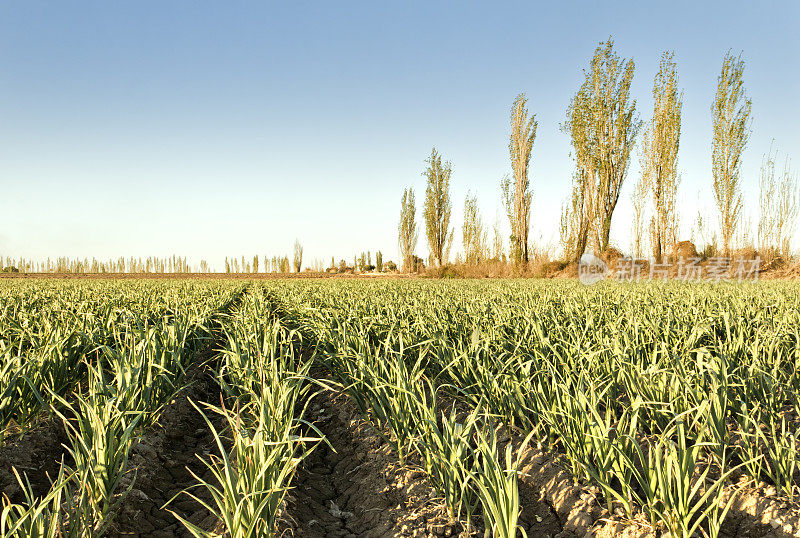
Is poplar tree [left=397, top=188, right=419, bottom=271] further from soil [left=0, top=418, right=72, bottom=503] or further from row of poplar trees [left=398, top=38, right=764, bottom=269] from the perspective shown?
soil [left=0, top=418, right=72, bottom=503]

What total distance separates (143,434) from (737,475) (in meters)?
3.00

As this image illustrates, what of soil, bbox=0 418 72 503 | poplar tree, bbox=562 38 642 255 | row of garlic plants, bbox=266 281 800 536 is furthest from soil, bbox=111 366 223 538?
poplar tree, bbox=562 38 642 255

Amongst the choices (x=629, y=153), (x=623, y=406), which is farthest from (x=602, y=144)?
(x=623, y=406)

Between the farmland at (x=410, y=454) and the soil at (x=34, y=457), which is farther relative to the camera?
the soil at (x=34, y=457)

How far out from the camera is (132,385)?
2.17m

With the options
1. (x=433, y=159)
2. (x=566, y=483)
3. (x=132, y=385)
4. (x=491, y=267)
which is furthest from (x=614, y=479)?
(x=433, y=159)

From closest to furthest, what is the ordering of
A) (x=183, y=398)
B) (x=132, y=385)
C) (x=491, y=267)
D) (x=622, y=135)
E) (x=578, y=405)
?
(x=578, y=405) < (x=132, y=385) < (x=183, y=398) < (x=622, y=135) < (x=491, y=267)

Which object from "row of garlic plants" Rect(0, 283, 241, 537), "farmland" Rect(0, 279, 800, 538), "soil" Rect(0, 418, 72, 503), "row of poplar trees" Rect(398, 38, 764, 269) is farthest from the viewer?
"row of poplar trees" Rect(398, 38, 764, 269)

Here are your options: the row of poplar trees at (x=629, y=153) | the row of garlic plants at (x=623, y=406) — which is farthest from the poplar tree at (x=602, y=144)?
the row of garlic plants at (x=623, y=406)

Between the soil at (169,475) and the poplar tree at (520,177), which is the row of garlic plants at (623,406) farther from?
the poplar tree at (520,177)

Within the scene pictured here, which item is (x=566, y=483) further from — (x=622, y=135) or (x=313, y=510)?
(x=622, y=135)

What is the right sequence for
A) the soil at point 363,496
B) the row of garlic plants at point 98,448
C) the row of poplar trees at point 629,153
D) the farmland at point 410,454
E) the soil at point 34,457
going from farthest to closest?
the row of poplar trees at point 629,153
the soil at point 34,457
the soil at point 363,496
the farmland at point 410,454
the row of garlic plants at point 98,448

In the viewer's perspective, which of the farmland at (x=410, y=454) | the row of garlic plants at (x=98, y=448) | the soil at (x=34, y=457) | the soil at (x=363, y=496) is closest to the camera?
the row of garlic plants at (x=98, y=448)

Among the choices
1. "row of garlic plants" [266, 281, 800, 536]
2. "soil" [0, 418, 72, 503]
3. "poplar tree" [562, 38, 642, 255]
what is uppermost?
"poplar tree" [562, 38, 642, 255]
